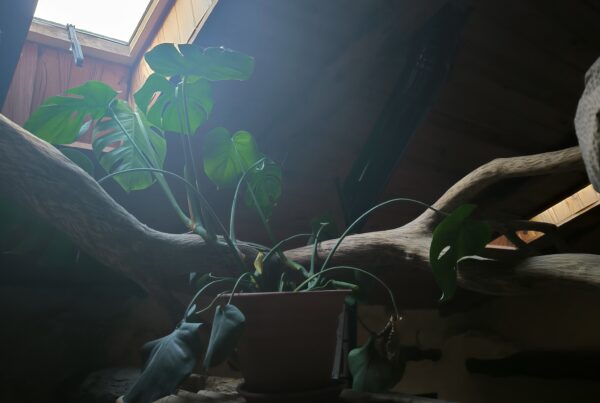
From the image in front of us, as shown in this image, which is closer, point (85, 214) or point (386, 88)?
point (85, 214)

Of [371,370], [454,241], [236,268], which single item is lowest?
[371,370]

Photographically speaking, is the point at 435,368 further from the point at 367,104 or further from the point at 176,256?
the point at 176,256

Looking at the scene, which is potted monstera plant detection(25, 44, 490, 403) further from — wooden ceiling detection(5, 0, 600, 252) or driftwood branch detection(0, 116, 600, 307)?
wooden ceiling detection(5, 0, 600, 252)

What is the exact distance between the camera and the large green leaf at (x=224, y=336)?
80cm

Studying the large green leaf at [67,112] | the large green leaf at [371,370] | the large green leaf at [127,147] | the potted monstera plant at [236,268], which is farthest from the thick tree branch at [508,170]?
the large green leaf at [67,112]

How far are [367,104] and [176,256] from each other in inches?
39.1

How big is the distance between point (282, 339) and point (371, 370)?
0.24 meters

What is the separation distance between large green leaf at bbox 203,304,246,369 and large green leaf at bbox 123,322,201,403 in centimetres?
3

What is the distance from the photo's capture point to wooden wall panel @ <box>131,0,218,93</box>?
1416 mm

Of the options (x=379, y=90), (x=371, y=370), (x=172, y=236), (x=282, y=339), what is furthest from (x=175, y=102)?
(x=379, y=90)

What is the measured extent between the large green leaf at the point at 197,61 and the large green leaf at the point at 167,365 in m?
0.53

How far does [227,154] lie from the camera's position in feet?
4.34

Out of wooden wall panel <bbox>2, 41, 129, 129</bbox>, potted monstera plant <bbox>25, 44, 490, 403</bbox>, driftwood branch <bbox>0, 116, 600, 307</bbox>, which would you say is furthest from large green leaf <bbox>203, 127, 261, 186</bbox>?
wooden wall panel <bbox>2, 41, 129, 129</bbox>

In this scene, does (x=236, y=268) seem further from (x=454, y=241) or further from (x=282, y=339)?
(x=454, y=241)
